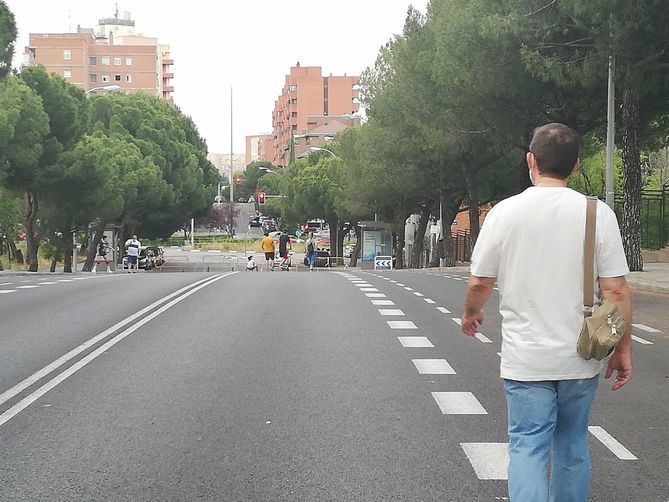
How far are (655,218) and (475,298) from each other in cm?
3672

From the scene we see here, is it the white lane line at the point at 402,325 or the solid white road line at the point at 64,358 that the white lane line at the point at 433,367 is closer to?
the white lane line at the point at 402,325

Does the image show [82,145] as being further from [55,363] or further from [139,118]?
[55,363]

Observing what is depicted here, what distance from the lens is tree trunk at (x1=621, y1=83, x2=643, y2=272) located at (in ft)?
85.9

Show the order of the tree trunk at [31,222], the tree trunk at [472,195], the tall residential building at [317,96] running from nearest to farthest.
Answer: the tree trunk at [472,195], the tree trunk at [31,222], the tall residential building at [317,96]

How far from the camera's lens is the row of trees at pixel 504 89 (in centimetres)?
2170

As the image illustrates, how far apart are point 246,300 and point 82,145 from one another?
30.0 metres

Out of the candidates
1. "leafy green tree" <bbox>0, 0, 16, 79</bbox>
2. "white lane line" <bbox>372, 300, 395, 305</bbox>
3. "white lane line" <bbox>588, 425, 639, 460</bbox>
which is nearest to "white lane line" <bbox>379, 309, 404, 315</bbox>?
"white lane line" <bbox>372, 300, 395, 305</bbox>

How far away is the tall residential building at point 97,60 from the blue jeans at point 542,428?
13524 cm

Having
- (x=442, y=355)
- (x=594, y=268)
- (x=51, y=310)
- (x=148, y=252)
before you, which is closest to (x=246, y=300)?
(x=51, y=310)

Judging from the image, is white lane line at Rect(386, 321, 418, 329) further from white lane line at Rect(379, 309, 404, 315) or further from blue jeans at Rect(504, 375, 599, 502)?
blue jeans at Rect(504, 375, 599, 502)

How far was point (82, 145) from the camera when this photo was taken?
45594mm

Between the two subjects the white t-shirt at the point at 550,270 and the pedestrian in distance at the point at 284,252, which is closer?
the white t-shirt at the point at 550,270

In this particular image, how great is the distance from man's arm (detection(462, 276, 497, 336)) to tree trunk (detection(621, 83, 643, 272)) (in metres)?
23.0

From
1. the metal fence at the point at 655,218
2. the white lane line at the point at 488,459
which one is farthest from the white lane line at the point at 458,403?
the metal fence at the point at 655,218
